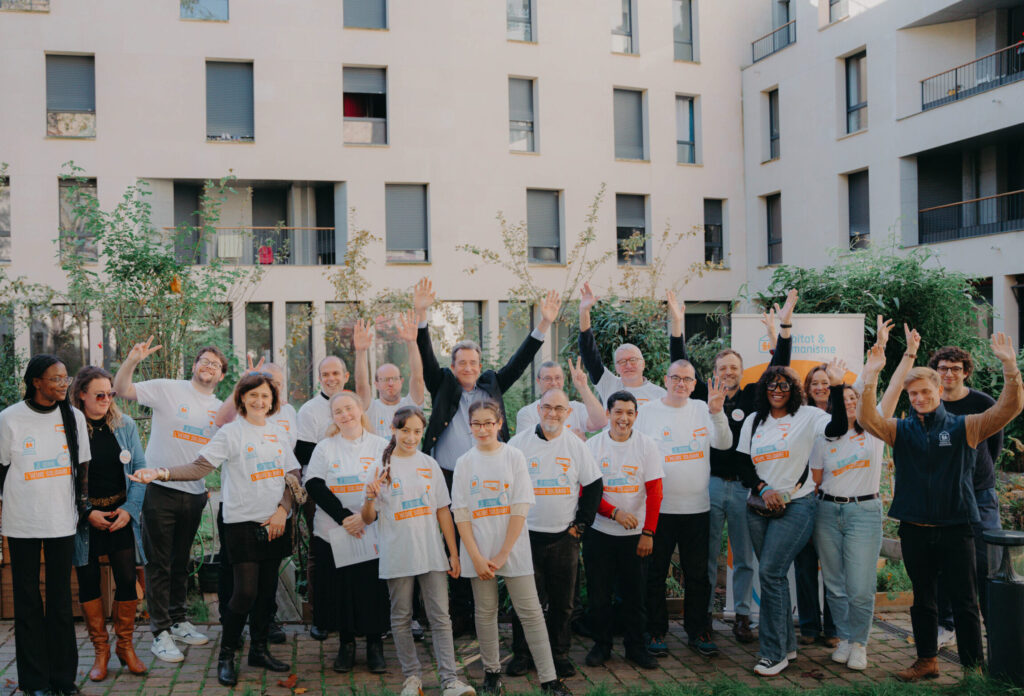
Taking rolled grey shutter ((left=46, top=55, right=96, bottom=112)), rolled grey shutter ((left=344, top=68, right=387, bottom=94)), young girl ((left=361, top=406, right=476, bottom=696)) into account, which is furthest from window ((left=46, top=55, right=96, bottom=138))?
young girl ((left=361, top=406, right=476, bottom=696))

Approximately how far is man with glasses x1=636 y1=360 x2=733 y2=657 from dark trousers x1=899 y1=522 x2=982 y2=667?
133 centimetres

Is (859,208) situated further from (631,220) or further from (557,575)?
(557,575)

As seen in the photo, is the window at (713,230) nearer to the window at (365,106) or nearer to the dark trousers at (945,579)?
the window at (365,106)

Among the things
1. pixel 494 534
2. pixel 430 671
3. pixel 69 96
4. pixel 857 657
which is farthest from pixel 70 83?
pixel 857 657

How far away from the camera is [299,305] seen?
2286 centimetres

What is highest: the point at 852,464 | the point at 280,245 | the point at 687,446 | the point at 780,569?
the point at 280,245

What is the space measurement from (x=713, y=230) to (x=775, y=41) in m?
5.71

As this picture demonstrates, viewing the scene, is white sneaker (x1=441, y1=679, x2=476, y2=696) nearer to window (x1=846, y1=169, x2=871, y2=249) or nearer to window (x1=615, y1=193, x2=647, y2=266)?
window (x1=846, y1=169, x2=871, y2=249)

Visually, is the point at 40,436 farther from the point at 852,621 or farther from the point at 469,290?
the point at 469,290

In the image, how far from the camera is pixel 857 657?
6.13 metres

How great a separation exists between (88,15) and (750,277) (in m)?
18.6

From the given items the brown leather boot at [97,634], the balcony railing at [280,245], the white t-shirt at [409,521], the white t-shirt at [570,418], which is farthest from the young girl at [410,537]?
the balcony railing at [280,245]

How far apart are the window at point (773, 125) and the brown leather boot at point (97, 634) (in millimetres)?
23533

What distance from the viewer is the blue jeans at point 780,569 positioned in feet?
19.8
